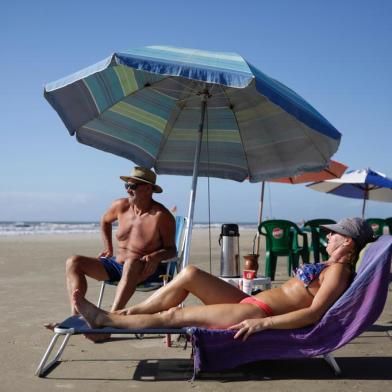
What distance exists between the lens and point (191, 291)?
3.76m

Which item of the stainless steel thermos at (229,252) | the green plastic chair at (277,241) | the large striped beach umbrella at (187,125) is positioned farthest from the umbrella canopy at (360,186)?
the stainless steel thermos at (229,252)

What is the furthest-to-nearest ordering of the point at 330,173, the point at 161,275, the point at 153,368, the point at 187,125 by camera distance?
the point at 330,173
the point at 187,125
the point at 161,275
the point at 153,368

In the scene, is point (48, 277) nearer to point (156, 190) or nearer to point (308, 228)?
point (308, 228)

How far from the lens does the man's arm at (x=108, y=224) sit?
5402 millimetres

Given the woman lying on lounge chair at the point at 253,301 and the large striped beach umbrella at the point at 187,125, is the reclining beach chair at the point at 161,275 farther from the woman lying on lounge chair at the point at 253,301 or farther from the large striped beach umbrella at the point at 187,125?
the woman lying on lounge chair at the point at 253,301

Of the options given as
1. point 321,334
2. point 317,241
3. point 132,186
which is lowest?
point 317,241

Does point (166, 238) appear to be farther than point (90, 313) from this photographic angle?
Yes

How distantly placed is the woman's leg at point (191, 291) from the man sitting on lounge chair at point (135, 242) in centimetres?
81

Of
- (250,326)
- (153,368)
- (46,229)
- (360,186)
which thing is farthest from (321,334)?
(46,229)

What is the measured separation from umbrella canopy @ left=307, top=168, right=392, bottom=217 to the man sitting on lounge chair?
23.6ft

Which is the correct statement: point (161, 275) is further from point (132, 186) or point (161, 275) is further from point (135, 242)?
point (132, 186)

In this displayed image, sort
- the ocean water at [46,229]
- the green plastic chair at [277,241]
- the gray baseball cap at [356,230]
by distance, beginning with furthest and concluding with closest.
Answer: the ocean water at [46,229] → the green plastic chair at [277,241] → the gray baseball cap at [356,230]

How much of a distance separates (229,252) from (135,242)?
0.96 m

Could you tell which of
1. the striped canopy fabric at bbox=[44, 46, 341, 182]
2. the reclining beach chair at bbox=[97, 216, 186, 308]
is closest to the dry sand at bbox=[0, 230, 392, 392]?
the reclining beach chair at bbox=[97, 216, 186, 308]
